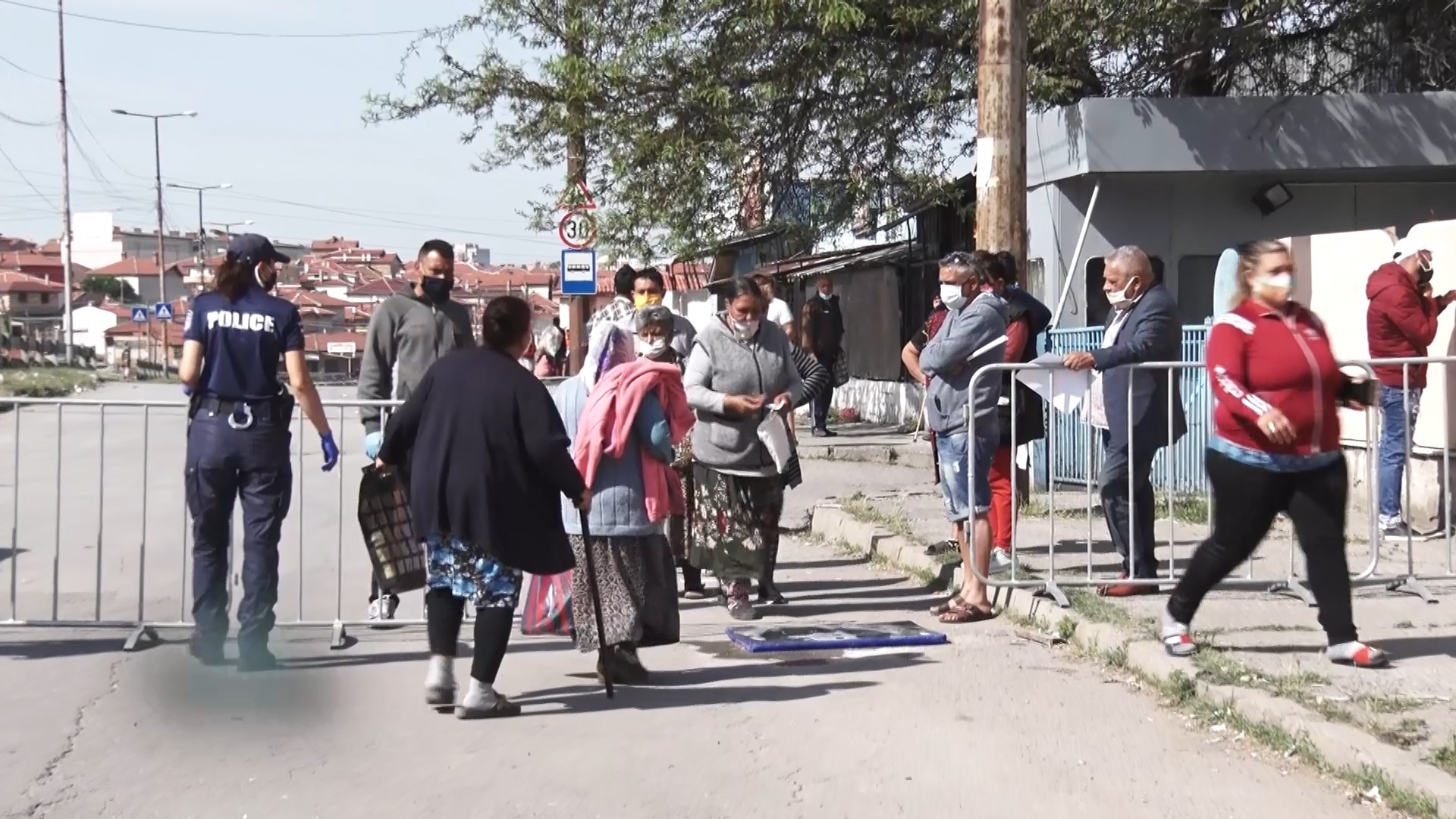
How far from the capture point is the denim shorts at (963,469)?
333 inches

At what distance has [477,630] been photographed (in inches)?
258

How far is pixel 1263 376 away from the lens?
6707 mm

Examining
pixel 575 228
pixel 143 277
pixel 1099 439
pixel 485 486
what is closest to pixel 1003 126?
pixel 1099 439

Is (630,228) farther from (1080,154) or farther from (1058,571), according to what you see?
(1058,571)

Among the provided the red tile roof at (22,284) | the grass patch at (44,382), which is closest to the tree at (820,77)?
the grass patch at (44,382)

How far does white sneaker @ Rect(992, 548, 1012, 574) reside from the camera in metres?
9.05

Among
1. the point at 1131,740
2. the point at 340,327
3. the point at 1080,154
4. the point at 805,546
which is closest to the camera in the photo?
the point at 1131,740

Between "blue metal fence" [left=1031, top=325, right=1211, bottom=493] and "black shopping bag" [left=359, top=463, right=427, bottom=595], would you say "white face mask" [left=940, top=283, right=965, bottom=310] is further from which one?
"black shopping bag" [left=359, top=463, right=427, bottom=595]

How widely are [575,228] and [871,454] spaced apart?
13.0 ft

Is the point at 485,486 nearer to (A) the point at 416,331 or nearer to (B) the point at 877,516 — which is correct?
(A) the point at 416,331

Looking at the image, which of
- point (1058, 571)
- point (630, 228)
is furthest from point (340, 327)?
point (1058, 571)

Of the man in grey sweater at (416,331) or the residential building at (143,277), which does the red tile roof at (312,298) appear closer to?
the residential building at (143,277)

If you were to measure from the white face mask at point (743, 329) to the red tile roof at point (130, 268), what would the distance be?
14334 cm

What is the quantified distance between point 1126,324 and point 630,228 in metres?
10.3
